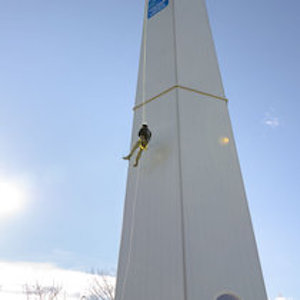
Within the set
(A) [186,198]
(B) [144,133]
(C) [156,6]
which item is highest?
(C) [156,6]

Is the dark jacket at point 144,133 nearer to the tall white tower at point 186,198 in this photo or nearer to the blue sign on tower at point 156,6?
the tall white tower at point 186,198

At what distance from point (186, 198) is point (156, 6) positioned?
3.63 m

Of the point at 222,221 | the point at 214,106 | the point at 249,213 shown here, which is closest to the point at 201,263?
the point at 222,221

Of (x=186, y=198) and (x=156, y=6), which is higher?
(x=156, y=6)

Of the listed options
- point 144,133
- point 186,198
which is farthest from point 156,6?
point 186,198

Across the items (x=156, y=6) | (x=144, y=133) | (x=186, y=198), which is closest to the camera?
(x=186, y=198)

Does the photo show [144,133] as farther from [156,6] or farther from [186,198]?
[156,6]

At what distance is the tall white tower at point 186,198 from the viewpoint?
2.23m

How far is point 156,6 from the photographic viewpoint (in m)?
4.71

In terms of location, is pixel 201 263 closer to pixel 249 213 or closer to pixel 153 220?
pixel 153 220

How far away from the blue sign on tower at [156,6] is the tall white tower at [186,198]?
903 millimetres

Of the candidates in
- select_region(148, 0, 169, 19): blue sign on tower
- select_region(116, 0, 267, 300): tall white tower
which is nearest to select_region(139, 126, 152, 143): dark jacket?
select_region(116, 0, 267, 300): tall white tower

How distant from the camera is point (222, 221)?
8.29 ft

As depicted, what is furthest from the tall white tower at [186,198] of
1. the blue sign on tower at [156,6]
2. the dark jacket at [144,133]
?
the blue sign on tower at [156,6]
